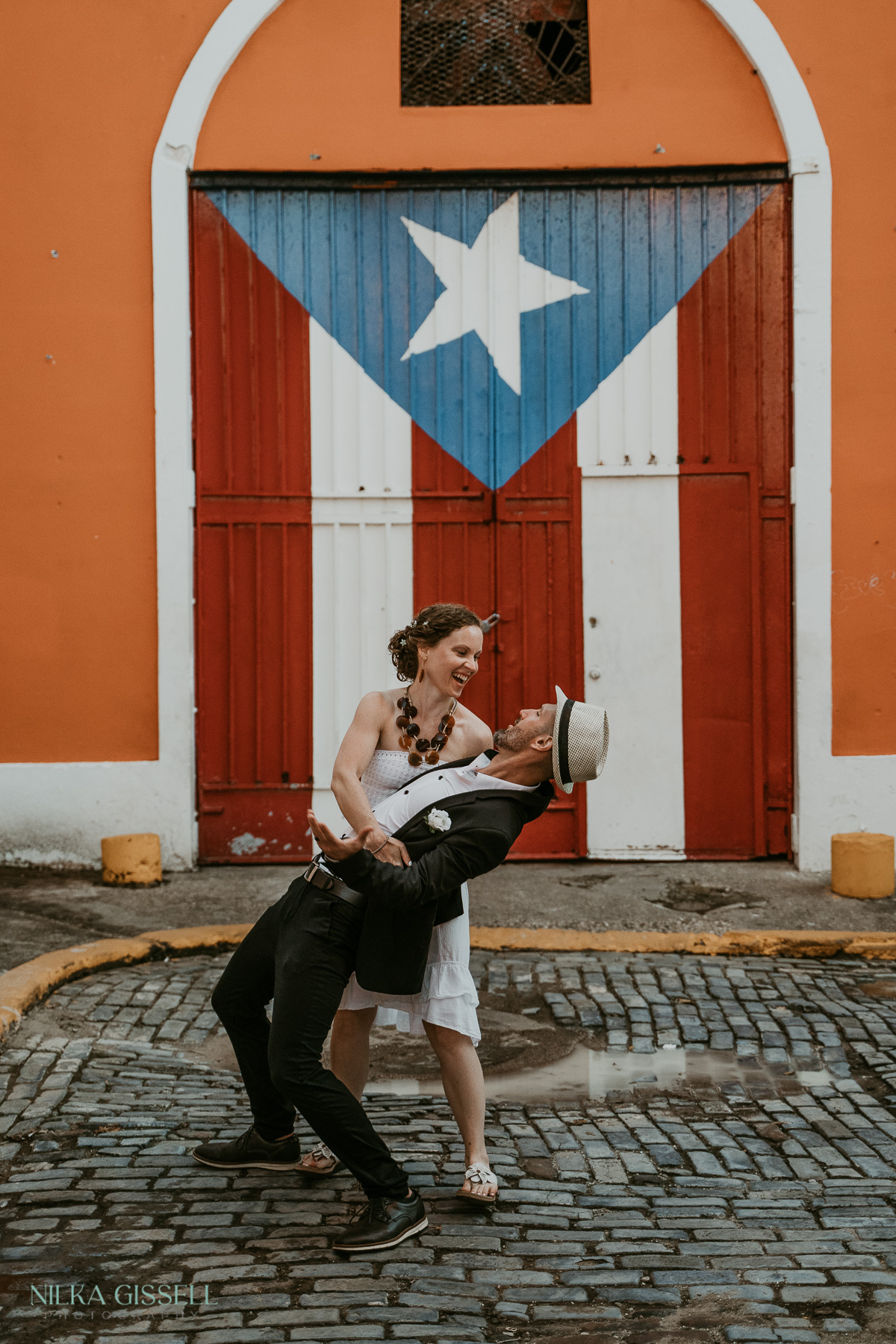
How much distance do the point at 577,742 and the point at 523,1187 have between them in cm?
144

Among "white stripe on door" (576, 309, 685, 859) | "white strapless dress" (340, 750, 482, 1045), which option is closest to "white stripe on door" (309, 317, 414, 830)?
"white stripe on door" (576, 309, 685, 859)

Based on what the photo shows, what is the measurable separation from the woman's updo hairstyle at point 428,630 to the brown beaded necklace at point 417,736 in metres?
0.13

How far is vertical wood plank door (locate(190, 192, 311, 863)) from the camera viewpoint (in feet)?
26.2

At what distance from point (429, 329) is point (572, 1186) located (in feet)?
19.3

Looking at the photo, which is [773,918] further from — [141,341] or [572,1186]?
[141,341]

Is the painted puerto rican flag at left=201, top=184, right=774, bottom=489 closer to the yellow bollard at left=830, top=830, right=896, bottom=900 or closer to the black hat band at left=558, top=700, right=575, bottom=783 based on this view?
the yellow bollard at left=830, top=830, right=896, bottom=900

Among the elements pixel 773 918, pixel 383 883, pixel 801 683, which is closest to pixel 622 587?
pixel 801 683

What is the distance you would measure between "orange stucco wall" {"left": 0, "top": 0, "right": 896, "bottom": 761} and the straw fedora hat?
5147 mm

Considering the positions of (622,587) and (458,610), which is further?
(622,587)

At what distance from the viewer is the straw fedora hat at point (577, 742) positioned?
10.7 feet

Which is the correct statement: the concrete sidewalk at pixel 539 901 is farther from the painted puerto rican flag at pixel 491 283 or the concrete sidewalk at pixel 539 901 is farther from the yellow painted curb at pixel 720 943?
the painted puerto rican flag at pixel 491 283

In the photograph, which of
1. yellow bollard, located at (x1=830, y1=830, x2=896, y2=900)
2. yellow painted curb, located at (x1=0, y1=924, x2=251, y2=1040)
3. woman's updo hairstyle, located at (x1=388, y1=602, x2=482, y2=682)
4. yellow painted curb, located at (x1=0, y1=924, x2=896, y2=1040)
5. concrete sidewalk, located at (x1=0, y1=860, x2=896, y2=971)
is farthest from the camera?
yellow bollard, located at (x1=830, y1=830, x2=896, y2=900)

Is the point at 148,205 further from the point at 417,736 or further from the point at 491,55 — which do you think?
the point at 417,736

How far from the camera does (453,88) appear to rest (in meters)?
8.02
